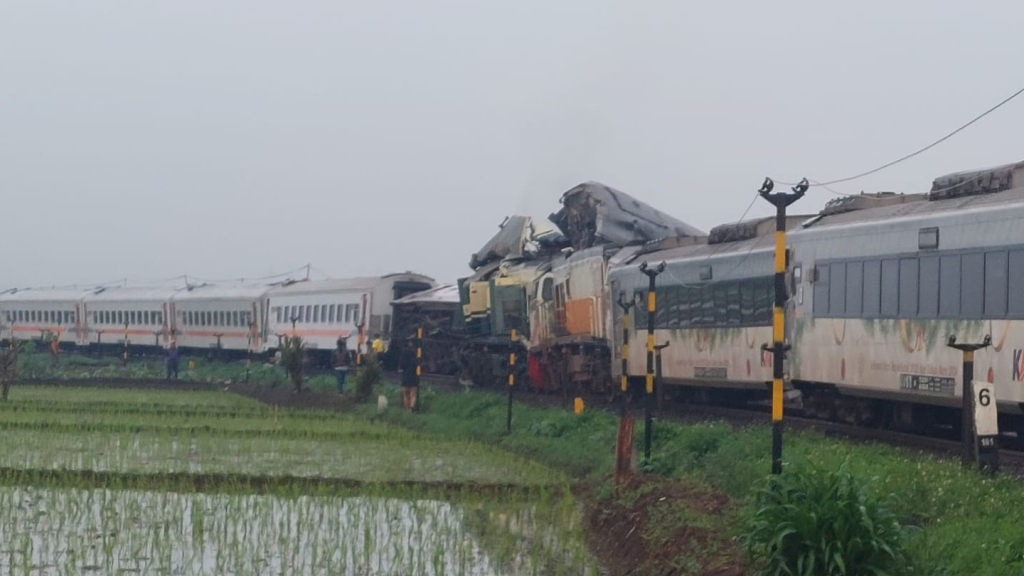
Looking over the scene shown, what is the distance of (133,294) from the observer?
57.6m

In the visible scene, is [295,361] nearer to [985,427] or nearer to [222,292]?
[222,292]

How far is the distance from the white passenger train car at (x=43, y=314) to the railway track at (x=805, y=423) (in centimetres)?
3514

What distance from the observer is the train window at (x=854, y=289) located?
15.7 m

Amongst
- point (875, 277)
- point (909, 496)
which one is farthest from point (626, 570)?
point (875, 277)

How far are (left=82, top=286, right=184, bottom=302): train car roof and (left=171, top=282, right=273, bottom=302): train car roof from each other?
68 centimetres

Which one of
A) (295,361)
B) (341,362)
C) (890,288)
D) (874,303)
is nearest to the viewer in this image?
(890,288)

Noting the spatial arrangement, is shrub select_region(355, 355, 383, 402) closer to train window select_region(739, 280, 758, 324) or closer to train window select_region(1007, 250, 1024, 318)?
train window select_region(739, 280, 758, 324)

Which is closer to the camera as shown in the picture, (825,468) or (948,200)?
(825,468)

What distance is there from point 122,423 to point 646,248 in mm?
9143

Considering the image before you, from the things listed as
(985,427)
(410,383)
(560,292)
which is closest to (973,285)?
(985,427)

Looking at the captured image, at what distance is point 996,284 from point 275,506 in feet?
23.1

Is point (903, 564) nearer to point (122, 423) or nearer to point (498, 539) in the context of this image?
point (498, 539)

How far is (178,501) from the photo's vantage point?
13.6m

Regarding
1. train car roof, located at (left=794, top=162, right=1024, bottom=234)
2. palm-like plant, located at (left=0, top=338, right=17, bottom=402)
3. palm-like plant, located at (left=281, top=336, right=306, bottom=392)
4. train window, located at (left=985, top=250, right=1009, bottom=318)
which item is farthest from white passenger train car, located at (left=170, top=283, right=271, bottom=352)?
train window, located at (left=985, top=250, right=1009, bottom=318)
